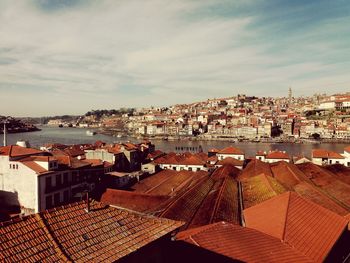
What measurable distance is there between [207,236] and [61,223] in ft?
14.6

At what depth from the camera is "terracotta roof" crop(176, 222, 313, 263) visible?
914 cm

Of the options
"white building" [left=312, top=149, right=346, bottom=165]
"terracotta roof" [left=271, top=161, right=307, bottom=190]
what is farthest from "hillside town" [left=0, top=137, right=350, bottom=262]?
"white building" [left=312, top=149, right=346, bottom=165]

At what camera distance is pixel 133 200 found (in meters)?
21.5

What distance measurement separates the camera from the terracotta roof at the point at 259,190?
18.2 metres

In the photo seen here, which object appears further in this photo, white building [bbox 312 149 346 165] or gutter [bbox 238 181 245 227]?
white building [bbox 312 149 346 165]

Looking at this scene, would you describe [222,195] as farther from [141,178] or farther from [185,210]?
[141,178]

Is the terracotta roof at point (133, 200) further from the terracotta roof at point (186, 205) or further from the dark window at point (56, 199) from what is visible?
Result: the dark window at point (56, 199)

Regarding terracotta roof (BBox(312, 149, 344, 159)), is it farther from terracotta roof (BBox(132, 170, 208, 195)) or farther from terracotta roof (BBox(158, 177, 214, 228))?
terracotta roof (BBox(158, 177, 214, 228))

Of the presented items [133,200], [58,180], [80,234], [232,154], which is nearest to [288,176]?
[133,200]

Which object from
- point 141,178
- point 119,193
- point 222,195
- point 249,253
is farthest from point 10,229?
point 141,178

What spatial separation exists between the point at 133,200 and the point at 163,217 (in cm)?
677

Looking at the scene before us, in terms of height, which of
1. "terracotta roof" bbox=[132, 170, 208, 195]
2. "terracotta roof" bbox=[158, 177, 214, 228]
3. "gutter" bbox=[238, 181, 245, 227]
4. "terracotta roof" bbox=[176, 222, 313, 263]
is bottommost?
"terracotta roof" bbox=[132, 170, 208, 195]

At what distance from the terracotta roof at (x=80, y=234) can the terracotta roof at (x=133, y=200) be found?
1238cm

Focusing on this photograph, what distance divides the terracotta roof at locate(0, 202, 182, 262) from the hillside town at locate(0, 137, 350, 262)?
18 millimetres
